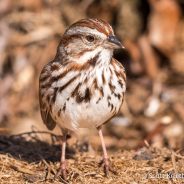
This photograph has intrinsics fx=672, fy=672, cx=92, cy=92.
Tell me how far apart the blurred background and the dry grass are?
9.52 feet

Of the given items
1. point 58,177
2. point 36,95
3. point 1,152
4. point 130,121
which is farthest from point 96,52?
point 36,95

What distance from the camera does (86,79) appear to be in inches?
217

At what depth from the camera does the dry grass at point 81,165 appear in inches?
221

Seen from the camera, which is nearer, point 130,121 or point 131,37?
point 130,121

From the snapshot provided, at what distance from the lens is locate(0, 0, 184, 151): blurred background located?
31.8ft

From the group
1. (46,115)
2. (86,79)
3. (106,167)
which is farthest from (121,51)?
(86,79)

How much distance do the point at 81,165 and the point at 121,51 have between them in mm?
4635

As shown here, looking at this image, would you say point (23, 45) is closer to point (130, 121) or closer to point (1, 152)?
point (130, 121)

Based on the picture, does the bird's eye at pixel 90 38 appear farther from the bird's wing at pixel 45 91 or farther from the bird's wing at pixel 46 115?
the bird's wing at pixel 46 115

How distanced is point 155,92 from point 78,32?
4484 mm

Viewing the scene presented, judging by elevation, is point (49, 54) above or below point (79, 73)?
above

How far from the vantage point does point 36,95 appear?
10.1 metres

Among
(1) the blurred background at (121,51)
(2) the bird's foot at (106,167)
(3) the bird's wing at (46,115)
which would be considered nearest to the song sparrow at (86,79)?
(3) the bird's wing at (46,115)

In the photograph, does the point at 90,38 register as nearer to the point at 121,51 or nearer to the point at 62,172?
the point at 62,172
